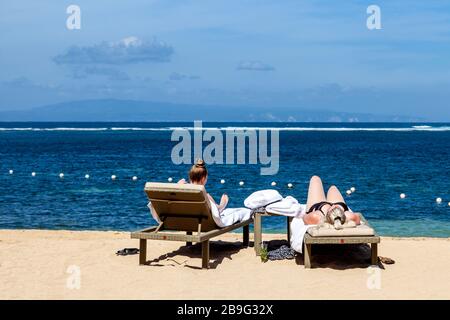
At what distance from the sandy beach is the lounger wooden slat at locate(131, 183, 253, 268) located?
360 mm

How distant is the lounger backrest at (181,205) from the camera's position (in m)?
7.69

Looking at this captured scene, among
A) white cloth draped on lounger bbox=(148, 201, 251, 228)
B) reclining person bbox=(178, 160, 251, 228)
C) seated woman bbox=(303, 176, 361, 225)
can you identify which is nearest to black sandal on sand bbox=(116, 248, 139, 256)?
white cloth draped on lounger bbox=(148, 201, 251, 228)

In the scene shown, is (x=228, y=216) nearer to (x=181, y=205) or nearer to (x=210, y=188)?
(x=181, y=205)

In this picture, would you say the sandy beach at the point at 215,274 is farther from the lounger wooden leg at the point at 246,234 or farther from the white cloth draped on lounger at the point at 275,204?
the white cloth draped on lounger at the point at 275,204

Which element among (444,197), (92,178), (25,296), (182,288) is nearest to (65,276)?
(25,296)

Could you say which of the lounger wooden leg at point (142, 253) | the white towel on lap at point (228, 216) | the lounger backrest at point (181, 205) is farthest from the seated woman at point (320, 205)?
the lounger wooden leg at point (142, 253)

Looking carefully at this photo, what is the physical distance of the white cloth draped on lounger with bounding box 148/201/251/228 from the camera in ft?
26.3

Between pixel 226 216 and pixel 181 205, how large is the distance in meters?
0.69

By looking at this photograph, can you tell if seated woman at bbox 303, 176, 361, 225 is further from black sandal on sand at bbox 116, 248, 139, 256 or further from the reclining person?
black sandal on sand at bbox 116, 248, 139, 256

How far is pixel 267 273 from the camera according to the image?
7.49 meters

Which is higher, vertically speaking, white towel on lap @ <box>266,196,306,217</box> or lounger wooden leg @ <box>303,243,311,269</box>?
white towel on lap @ <box>266,196,306,217</box>

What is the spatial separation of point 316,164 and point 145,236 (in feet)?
94.4
